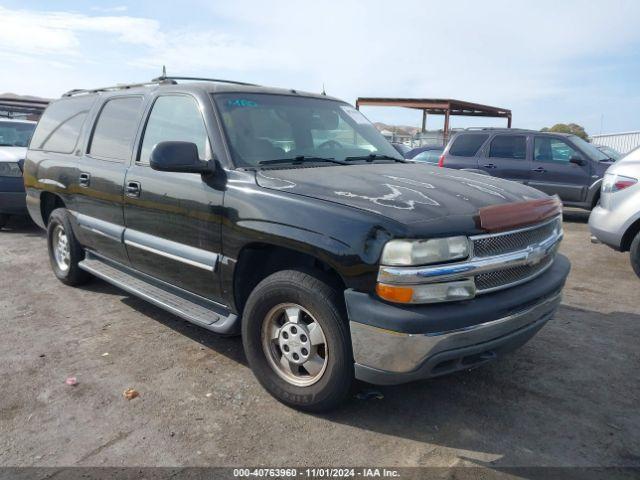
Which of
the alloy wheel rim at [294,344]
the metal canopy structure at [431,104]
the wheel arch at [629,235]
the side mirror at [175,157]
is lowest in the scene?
the alloy wheel rim at [294,344]

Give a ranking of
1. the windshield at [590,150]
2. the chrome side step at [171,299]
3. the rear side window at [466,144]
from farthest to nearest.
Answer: the rear side window at [466,144] < the windshield at [590,150] < the chrome side step at [171,299]

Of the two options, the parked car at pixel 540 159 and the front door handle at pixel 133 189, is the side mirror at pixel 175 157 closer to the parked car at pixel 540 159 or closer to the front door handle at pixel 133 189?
the front door handle at pixel 133 189

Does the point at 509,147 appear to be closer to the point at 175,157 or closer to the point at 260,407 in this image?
the point at 175,157

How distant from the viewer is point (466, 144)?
36.4 ft

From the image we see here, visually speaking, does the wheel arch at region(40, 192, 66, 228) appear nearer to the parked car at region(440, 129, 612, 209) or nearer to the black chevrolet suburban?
the black chevrolet suburban

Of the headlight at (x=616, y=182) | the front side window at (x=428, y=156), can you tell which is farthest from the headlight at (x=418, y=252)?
the front side window at (x=428, y=156)

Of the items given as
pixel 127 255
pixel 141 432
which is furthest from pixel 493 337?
pixel 127 255

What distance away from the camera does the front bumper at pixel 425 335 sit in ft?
8.46

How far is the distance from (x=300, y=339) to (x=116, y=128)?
2.73 meters

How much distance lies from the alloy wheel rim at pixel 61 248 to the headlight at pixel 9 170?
3346 millimetres

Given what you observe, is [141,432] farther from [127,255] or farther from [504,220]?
[504,220]

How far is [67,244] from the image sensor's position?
17.3 ft

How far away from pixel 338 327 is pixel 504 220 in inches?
Result: 42.0

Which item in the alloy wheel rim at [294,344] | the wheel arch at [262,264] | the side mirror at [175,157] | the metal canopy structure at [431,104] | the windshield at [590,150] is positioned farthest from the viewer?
the metal canopy structure at [431,104]
